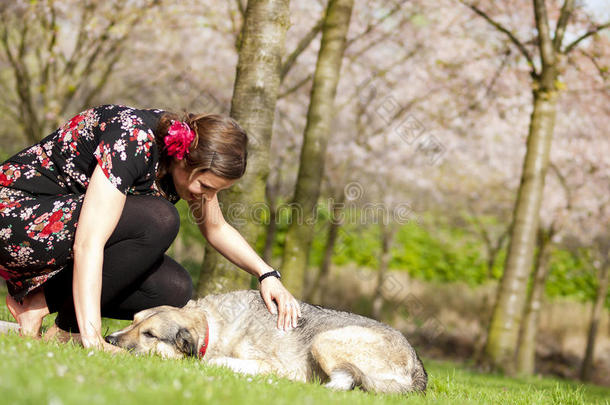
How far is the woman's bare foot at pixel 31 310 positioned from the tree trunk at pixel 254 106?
2.17 metres

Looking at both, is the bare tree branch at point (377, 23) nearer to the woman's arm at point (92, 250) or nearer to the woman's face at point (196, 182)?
the woman's face at point (196, 182)

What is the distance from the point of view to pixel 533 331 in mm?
14656

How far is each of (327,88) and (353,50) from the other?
9497mm

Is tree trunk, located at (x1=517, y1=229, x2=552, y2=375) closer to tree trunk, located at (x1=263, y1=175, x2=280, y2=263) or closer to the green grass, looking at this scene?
tree trunk, located at (x1=263, y1=175, x2=280, y2=263)

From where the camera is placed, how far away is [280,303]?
172 inches

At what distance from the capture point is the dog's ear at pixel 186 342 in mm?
3939

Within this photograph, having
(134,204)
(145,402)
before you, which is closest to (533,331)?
(134,204)

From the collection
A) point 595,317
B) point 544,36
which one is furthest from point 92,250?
point 595,317

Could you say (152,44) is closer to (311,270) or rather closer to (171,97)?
(171,97)

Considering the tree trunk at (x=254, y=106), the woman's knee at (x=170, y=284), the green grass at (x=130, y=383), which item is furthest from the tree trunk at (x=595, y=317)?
the woman's knee at (x=170, y=284)

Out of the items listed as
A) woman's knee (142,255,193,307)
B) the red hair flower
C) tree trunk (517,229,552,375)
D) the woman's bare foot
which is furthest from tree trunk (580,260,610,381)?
the woman's bare foot

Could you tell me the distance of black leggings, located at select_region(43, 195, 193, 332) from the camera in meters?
4.01

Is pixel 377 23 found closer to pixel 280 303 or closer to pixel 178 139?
pixel 280 303

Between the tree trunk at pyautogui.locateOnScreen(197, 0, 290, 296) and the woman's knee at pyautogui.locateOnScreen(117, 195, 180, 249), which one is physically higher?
the tree trunk at pyautogui.locateOnScreen(197, 0, 290, 296)
